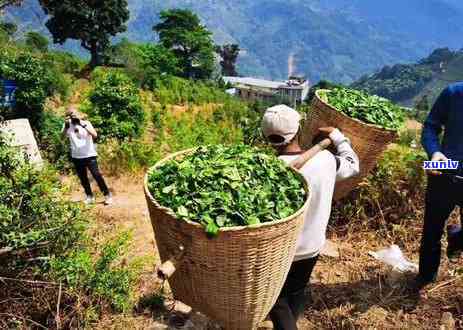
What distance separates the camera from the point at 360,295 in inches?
144

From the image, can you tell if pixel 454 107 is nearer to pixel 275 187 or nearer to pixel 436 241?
pixel 436 241

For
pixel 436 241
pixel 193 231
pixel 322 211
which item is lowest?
pixel 436 241

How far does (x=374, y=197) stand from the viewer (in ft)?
14.6

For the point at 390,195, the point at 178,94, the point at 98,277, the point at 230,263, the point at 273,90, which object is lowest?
the point at 273,90

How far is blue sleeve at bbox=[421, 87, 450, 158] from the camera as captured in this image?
309 centimetres

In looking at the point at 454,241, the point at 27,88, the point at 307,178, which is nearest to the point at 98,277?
the point at 307,178

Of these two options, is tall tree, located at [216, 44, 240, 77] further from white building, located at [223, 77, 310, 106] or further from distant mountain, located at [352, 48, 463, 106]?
distant mountain, located at [352, 48, 463, 106]

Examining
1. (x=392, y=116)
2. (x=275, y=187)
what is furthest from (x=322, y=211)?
(x=392, y=116)

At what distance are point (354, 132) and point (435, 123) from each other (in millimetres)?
547

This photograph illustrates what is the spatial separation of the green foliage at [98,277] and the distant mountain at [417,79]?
405 ft

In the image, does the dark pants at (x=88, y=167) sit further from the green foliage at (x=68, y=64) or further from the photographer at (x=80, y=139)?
the green foliage at (x=68, y=64)

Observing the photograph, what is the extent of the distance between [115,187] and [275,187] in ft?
18.5

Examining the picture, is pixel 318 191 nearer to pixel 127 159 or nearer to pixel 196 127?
pixel 127 159

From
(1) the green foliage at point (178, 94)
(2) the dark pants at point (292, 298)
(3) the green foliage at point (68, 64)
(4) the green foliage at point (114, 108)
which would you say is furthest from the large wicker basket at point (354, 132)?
(3) the green foliage at point (68, 64)
